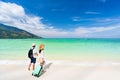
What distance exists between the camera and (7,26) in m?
119

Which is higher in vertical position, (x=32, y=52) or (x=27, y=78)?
(x=32, y=52)

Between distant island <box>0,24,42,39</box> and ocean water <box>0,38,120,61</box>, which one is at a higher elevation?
distant island <box>0,24,42,39</box>

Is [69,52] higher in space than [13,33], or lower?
lower

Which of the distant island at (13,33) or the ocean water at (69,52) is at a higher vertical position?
the distant island at (13,33)

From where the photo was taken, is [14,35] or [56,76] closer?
[56,76]

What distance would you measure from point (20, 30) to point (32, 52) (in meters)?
105

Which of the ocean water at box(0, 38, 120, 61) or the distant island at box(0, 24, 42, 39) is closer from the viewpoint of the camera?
the ocean water at box(0, 38, 120, 61)

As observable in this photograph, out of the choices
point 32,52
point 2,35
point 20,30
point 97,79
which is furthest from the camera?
point 20,30

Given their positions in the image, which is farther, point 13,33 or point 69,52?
point 13,33

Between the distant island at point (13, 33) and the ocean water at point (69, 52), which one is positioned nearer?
the ocean water at point (69, 52)

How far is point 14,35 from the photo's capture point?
99.4 metres

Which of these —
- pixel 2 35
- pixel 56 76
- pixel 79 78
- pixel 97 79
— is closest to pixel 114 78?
pixel 97 79

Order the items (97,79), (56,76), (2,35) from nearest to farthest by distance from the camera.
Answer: (97,79)
(56,76)
(2,35)

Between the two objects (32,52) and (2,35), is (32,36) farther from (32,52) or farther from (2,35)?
(32,52)
